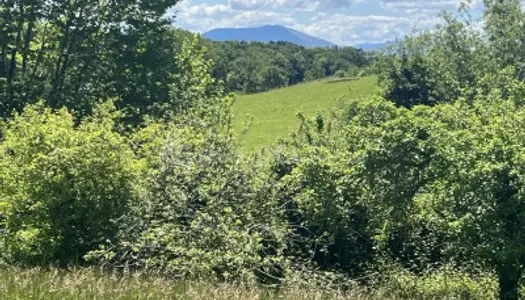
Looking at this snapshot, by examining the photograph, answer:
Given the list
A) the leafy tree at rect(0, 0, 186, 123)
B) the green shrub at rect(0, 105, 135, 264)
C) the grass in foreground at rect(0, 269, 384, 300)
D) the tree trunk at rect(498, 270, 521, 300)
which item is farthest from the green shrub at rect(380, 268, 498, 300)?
the leafy tree at rect(0, 0, 186, 123)

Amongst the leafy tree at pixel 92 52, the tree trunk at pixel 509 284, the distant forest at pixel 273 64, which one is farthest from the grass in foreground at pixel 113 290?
the distant forest at pixel 273 64

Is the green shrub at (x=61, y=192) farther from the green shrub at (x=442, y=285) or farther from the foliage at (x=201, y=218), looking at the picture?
the green shrub at (x=442, y=285)

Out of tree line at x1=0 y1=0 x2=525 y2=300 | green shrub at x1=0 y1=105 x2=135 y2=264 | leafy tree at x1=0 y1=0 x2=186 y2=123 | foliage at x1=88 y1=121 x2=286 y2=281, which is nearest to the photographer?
tree line at x1=0 y1=0 x2=525 y2=300

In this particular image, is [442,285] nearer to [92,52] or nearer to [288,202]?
[288,202]

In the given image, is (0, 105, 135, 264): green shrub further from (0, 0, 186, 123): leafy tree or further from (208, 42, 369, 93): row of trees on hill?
(208, 42, 369, 93): row of trees on hill

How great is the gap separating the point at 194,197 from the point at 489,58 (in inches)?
977

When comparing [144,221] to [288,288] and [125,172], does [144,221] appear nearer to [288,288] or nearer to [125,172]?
[125,172]

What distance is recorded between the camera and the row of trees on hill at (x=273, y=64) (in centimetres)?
11738

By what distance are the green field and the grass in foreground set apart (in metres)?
29.8

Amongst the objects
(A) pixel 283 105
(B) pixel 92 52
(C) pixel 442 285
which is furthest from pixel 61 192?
(A) pixel 283 105

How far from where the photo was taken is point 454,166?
10422 mm

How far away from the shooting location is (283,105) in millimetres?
57688

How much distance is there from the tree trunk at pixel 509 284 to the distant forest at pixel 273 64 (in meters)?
94.5

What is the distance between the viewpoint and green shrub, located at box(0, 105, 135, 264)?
11.5 m
